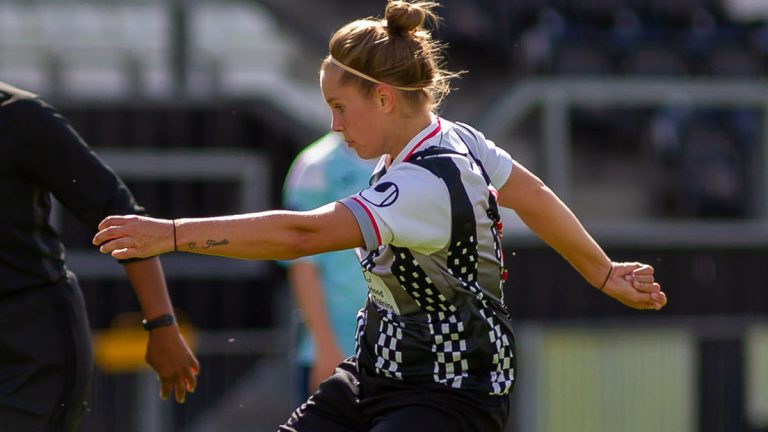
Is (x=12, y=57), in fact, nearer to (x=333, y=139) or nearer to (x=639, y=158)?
(x=639, y=158)

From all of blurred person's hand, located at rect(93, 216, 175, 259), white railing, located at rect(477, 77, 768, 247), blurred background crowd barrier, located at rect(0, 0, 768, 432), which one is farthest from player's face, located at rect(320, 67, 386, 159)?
white railing, located at rect(477, 77, 768, 247)

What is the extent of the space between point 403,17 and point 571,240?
2.94 feet

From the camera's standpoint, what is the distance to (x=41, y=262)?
13.6 ft

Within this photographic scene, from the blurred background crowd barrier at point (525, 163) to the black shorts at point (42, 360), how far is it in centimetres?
315

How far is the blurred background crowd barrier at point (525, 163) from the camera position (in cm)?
888

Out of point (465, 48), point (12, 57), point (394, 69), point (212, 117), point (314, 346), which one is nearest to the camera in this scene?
point (394, 69)

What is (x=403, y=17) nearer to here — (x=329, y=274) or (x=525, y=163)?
(x=329, y=274)

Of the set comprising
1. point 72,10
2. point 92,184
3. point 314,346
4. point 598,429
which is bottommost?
point 598,429

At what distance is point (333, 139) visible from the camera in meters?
5.98

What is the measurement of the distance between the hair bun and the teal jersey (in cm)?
193

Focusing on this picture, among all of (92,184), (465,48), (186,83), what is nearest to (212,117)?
(186,83)

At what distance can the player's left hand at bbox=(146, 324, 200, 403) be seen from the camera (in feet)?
14.5

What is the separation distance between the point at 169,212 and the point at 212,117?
0.79 metres

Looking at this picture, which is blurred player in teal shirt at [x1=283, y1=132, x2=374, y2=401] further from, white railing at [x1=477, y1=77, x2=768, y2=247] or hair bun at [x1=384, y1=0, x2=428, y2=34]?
white railing at [x1=477, y1=77, x2=768, y2=247]
